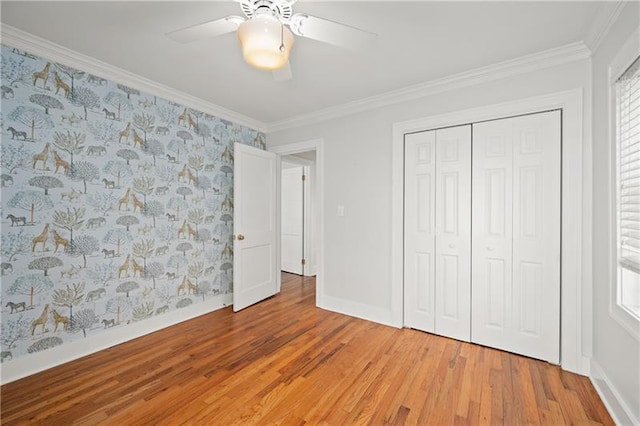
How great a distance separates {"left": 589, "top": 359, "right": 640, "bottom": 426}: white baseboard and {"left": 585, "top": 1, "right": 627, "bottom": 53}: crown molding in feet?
7.09

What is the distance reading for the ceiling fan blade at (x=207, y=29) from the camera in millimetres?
1481

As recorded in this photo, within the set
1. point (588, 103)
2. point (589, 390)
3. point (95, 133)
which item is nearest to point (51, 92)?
point (95, 133)

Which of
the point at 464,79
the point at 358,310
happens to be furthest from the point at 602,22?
the point at 358,310

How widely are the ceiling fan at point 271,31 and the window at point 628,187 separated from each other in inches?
57.6

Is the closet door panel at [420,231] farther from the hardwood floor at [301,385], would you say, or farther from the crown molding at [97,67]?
the crown molding at [97,67]

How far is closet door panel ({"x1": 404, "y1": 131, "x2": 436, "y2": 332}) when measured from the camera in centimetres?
272

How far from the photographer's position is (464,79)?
2508 millimetres

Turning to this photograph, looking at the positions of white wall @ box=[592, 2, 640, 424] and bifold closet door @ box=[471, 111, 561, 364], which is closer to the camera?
white wall @ box=[592, 2, 640, 424]

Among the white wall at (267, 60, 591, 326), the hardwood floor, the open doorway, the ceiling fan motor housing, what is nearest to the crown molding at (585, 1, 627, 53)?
the white wall at (267, 60, 591, 326)

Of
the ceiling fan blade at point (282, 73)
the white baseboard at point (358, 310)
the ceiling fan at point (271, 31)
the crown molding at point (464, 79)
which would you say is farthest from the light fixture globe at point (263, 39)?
the white baseboard at point (358, 310)

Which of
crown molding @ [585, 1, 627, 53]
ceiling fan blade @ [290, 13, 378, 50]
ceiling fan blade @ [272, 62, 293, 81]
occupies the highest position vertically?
crown molding @ [585, 1, 627, 53]

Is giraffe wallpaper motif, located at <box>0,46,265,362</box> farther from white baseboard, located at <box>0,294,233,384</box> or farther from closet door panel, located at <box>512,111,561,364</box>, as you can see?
closet door panel, located at <box>512,111,561,364</box>

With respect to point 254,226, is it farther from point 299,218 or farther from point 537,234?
point 537,234

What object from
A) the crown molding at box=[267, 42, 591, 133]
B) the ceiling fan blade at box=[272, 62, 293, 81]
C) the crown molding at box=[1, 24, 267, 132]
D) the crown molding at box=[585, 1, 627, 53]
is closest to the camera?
the crown molding at box=[585, 1, 627, 53]
